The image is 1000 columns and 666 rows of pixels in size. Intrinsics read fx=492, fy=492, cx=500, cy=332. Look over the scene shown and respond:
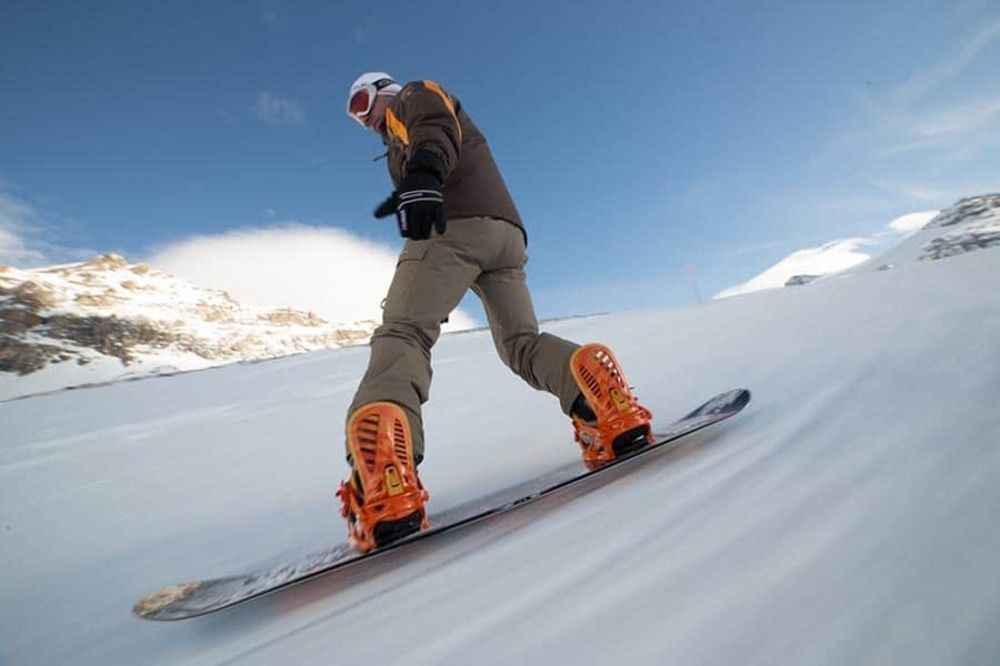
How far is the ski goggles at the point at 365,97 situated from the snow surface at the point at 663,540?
1.58 m

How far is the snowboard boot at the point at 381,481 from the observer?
121 centimetres

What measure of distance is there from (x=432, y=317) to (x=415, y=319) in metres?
0.06

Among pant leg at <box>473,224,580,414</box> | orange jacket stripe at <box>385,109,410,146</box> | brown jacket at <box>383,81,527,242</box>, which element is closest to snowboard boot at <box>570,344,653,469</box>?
pant leg at <box>473,224,580,414</box>

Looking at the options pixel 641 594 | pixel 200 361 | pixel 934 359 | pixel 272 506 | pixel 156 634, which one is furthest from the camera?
pixel 200 361

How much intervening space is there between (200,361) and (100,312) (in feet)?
77.6

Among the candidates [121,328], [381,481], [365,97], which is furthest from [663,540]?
[121,328]

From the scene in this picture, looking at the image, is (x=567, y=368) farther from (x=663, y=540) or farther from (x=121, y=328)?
(x=121, y=328)

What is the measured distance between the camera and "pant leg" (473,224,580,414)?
177 cm

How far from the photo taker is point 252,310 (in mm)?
139875

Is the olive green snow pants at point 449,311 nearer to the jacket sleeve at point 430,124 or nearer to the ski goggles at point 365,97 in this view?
the jacket sleeve at point 430,124

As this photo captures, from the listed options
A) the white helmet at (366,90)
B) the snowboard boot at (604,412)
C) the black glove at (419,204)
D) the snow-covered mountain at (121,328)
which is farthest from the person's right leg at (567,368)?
the snow-covered mountain at (121,328)

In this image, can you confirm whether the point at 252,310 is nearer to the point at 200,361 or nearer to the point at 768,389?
the point at 200,361

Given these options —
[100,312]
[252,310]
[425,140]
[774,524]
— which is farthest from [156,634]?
[252,310]

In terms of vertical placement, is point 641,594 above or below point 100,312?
below
